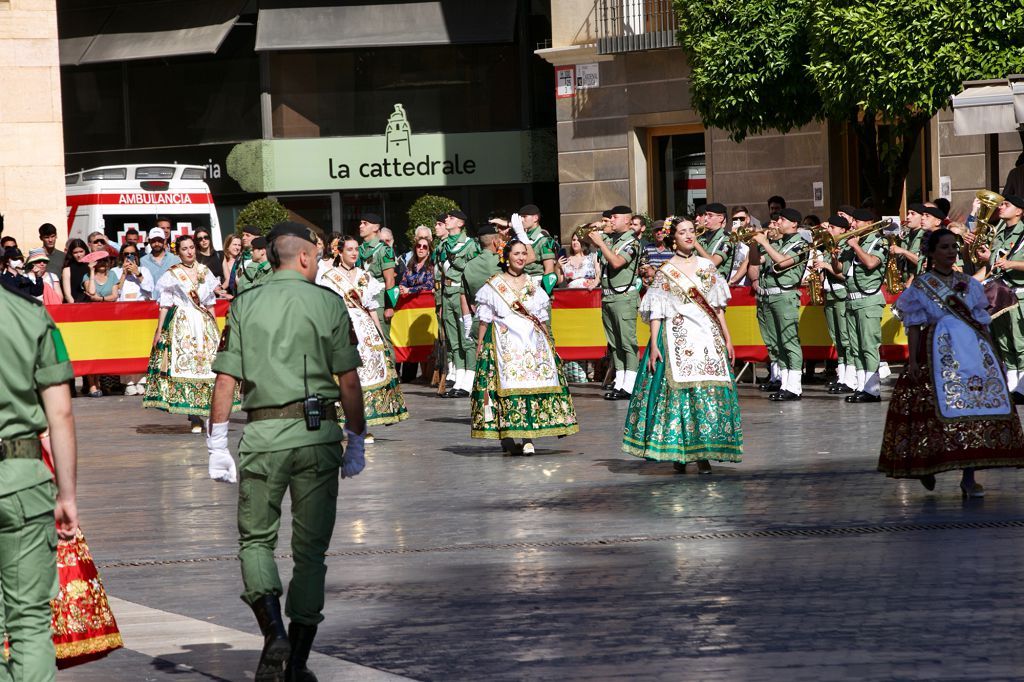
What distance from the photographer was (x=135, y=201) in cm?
2928

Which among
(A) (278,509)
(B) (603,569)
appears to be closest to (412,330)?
(B) (603,569)

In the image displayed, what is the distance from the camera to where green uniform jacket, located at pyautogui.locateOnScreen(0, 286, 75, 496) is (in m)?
5.57

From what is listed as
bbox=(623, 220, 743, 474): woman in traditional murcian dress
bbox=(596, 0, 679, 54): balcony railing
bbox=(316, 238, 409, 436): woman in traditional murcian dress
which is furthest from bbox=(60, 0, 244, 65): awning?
bbox=(623, 220, 743, 474): woman in traditional murcian dress

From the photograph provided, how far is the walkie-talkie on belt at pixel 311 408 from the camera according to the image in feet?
23.0

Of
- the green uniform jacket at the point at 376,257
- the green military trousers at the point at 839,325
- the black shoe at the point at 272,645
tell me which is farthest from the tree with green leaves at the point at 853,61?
the black shoe at the point at 272,645

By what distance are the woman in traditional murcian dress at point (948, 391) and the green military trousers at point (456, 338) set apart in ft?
30.6

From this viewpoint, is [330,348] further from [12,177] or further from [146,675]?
[12,177]

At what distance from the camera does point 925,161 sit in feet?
95.0

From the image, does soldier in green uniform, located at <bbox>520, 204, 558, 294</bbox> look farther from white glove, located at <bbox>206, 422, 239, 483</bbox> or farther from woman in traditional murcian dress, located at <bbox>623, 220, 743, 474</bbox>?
white glove, located at <bbox>206, 422, 239, 483</bbox>

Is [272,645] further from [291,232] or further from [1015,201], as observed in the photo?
[1015,201]

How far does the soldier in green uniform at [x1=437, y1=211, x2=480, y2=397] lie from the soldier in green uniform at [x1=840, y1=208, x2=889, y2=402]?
Answer: 13.6ft

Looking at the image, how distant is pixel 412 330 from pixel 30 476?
676 inches

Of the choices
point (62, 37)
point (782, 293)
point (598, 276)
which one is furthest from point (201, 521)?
point (62, 37)

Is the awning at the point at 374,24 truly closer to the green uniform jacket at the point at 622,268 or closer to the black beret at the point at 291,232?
the green uniform jacket at the point at 622,268
